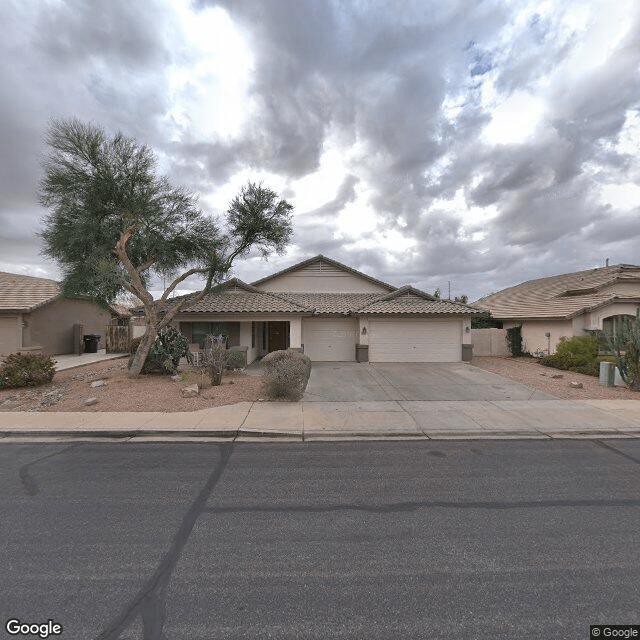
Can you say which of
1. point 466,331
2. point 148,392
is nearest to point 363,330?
point 466,331

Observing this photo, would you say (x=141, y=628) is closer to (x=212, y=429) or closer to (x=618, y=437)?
(x=212, y=429)

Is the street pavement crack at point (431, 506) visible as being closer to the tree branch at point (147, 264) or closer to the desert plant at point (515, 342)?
the tree branch at point (147, 264)

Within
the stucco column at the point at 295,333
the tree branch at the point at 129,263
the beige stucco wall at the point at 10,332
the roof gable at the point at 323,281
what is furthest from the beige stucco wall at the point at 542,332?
the beige stucco wall at the point at 10,332

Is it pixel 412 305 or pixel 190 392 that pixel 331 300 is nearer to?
pixel 412 305

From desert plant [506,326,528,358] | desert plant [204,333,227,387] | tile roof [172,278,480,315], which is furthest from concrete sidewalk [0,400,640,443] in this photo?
desert plant [506,326,528,358]

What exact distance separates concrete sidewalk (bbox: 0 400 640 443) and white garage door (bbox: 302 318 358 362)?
9876mm

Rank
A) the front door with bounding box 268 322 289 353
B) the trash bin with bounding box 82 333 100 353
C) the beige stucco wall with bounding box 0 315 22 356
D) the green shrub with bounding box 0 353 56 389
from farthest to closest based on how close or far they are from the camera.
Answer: the trash bin with bounding box 82 333 100 353, the front door with bounding box 268 322 289 353, the beige stucco wall with bounding box 0 315 22 356, the green shrub with bounding box 0 353 56 389

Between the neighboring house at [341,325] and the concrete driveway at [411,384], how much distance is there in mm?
2014

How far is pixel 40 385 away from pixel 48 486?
833cm

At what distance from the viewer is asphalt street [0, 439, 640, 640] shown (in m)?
2.66

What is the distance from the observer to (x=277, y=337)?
67.5 feet

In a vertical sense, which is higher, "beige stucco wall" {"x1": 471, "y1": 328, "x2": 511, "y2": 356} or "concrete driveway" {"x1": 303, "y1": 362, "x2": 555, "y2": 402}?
"beige stucco wall" {"x1": 471, "y1": 328, "x2": 511, "y2": 356}

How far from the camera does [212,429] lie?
284 inches

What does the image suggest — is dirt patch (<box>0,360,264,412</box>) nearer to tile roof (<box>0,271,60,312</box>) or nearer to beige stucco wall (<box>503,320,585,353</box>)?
tile roof (<box>0,271,60,312</box>)
